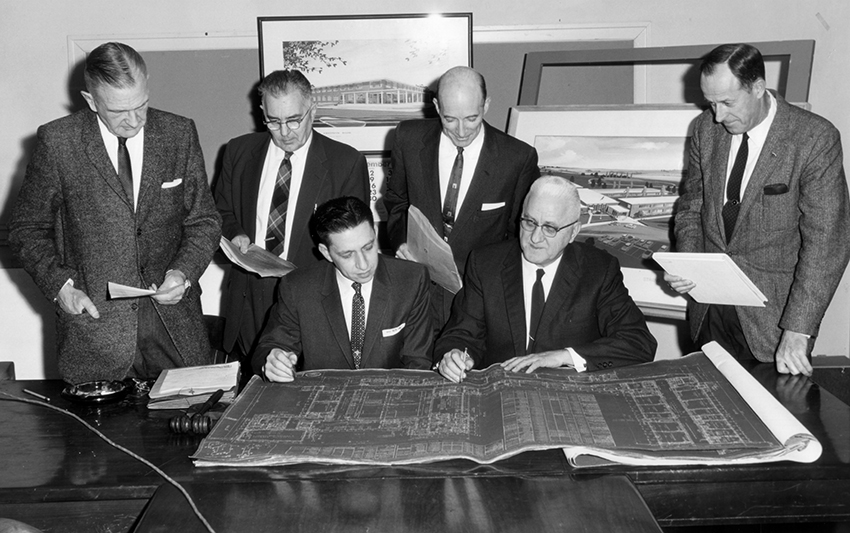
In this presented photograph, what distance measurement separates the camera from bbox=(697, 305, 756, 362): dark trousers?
9.52 ft

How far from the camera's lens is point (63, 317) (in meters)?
2.75

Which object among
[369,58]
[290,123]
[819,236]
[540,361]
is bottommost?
[540,361]

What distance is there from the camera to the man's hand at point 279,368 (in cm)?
232

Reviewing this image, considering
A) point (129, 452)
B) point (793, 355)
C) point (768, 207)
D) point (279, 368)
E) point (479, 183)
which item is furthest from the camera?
point (479, 183)

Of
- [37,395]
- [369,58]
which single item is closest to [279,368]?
[37,395]

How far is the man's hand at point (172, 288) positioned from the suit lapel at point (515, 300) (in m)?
1.12

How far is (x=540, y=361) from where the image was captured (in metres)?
2.38

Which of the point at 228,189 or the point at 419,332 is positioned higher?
the point at 228,189

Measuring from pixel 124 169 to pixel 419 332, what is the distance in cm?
119

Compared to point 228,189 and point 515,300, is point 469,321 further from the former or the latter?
point 228,189

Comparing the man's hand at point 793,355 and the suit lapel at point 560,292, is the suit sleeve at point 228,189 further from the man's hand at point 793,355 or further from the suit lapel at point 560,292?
the man's hand at point 793,355

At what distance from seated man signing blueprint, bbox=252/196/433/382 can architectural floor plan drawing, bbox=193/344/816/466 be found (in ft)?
0.91

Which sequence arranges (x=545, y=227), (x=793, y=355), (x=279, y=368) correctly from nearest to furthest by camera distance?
(x=279, y=368)
(x=793, y=355)
(x=545, y=227)

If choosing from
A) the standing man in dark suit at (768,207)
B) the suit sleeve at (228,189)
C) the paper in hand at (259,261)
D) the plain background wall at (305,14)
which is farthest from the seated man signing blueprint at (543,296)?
the plain background wall at (305,14)
